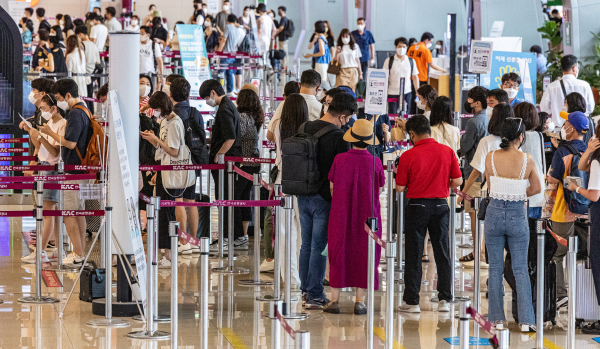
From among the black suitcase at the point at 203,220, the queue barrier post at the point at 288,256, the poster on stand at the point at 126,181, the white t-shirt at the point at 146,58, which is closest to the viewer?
the poster on stand at the point at 126,181

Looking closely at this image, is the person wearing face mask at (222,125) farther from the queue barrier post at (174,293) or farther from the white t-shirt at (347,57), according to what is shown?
the white t-shirt at (347,57)

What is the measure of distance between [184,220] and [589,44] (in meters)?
12.6

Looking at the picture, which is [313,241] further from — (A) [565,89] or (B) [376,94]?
(A) [565,89]

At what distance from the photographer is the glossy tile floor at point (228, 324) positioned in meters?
6.11

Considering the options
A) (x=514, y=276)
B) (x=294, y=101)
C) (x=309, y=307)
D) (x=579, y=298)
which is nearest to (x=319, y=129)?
(x=294, y=101)

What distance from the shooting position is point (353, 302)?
24.4 feet

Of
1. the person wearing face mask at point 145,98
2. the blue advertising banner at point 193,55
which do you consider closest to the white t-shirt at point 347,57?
the blue advertising banner at point 193,55

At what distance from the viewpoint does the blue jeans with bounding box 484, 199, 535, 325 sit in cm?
620

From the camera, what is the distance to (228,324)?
6641 millimetres

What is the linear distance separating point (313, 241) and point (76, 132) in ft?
9.18

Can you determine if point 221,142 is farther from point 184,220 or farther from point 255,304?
point 255,304

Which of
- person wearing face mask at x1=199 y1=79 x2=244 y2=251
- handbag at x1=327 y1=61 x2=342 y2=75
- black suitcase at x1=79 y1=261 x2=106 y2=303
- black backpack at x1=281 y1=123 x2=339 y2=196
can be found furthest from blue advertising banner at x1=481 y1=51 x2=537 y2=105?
black suitcase at x1=79 y1=261 x2=106 y2=303

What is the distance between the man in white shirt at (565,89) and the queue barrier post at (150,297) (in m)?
6.62

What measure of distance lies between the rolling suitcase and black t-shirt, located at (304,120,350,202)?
2027 millimetres
